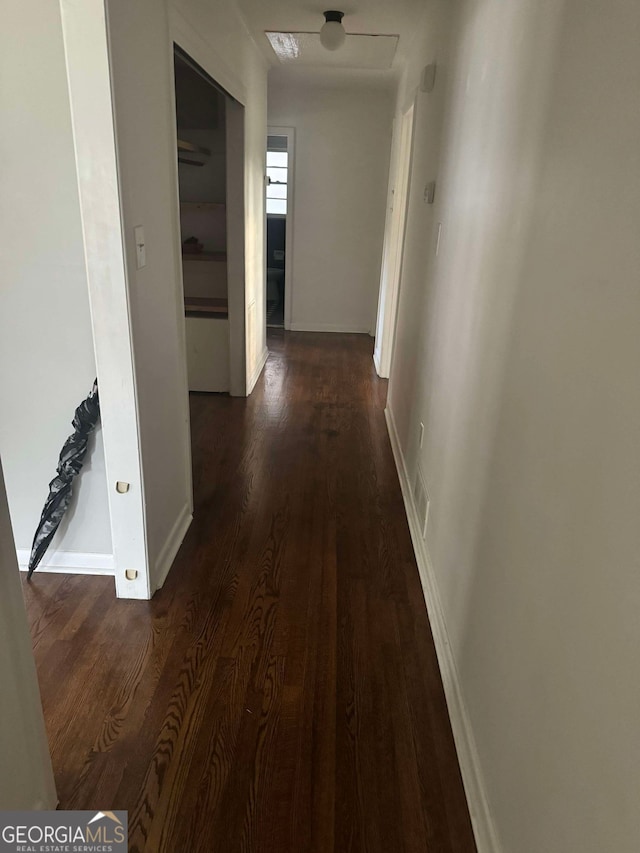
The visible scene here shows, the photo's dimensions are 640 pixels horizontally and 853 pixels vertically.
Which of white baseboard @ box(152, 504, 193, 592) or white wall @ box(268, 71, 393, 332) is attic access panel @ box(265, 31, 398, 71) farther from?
white baseboard @ box(152, 504, 193, 592)

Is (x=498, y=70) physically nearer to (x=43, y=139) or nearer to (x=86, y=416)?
(x=43, y=139)

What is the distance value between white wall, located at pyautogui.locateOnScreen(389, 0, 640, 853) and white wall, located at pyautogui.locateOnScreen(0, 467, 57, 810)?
1.02 meters

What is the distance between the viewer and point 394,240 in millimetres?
4551

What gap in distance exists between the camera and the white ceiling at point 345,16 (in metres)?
3.05

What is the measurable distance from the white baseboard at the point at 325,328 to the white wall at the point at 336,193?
11mm

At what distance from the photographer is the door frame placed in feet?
13.1

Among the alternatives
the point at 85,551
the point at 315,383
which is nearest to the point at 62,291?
the point at 85,551

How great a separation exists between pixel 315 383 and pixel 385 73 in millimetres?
2598

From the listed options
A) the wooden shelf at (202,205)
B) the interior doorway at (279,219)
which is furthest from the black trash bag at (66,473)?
the interior doorway at (279,219)

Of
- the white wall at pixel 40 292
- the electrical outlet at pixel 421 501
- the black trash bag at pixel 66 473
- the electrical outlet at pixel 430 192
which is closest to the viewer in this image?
the white wall at pixel 40 292

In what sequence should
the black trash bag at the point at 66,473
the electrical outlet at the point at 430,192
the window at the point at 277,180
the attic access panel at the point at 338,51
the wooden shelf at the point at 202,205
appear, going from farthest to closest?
1. the window at the point at 277,180
2. the wooden shelf at the point at 202,205
3. the attic access panel at the point at 338,51
4. the electrical outlet at the point at 430,192
5. the black trash bag at the point at 66,473

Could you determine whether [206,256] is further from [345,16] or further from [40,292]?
[40,292]

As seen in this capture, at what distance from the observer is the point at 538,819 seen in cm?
109

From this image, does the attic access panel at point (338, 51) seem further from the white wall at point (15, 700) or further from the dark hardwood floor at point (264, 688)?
the white wall at point (15, 700)
